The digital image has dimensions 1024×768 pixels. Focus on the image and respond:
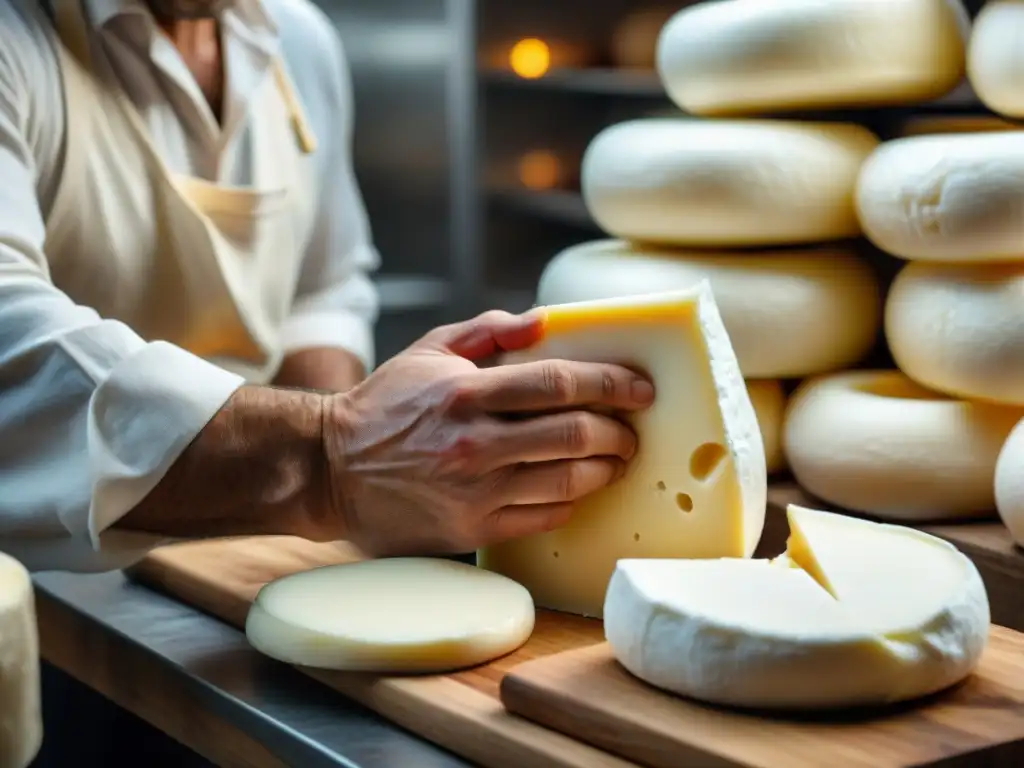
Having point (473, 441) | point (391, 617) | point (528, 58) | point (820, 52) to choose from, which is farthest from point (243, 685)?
point (528, 58)

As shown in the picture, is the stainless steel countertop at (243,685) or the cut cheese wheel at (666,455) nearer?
the stainless steel countertop at (243,685)

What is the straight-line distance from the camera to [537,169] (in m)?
3.61

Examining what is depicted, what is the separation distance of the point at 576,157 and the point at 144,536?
2736mm

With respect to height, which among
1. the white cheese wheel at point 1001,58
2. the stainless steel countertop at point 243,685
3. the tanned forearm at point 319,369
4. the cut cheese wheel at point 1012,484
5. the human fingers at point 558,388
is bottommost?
the stainless steel countertop at point 243,685

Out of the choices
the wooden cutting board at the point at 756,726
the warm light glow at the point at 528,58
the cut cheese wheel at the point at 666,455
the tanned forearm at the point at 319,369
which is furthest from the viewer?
the warm light glow at the point at 528,58

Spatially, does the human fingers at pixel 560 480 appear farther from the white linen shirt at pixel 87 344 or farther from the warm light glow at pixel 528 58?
the warm light glow at pixel 528 58

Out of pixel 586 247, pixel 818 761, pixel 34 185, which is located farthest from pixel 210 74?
pixel 818 761

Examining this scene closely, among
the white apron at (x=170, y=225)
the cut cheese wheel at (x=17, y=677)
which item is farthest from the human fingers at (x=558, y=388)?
the white apron at (x=170, y=225)

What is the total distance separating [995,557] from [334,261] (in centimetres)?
102

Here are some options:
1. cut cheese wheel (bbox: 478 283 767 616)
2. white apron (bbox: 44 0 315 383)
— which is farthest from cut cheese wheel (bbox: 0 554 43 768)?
white apron (bbox: 44 0 315 383)

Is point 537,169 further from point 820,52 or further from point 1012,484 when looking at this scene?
point 1012,484

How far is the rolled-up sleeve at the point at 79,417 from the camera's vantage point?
1.03 metres

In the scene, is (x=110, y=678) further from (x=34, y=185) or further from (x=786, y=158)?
(x=786, y=158)

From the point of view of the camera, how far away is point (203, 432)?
1035 millimetres
